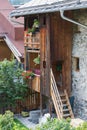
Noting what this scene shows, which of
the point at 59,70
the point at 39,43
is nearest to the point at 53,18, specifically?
the point at 39,43

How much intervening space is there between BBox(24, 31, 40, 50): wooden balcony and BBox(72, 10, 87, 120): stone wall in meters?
1.79

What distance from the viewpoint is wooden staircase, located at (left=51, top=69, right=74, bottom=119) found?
13320mm

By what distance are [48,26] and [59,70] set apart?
2284 mm

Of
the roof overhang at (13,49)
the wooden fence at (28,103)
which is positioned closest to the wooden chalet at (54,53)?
the wooden fence at (28,103)

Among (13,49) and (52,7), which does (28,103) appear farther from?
(52,7)

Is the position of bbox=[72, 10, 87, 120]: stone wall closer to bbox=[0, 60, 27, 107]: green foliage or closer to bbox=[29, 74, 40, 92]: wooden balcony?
bbox=[29, 74, 40, 92]: wooden balcony

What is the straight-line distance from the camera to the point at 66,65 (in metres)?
14.2

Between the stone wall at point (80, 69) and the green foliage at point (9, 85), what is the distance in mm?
3129

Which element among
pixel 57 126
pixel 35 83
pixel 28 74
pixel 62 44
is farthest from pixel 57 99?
pixel 57 126

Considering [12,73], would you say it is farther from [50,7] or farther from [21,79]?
[50,7]

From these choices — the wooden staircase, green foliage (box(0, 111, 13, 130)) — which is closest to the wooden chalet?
the wooden staircase

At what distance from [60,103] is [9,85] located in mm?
3479

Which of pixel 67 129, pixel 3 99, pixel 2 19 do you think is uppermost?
pixel 67 129

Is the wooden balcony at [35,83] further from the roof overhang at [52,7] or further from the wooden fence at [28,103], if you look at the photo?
the roof overhang at [52,7]
